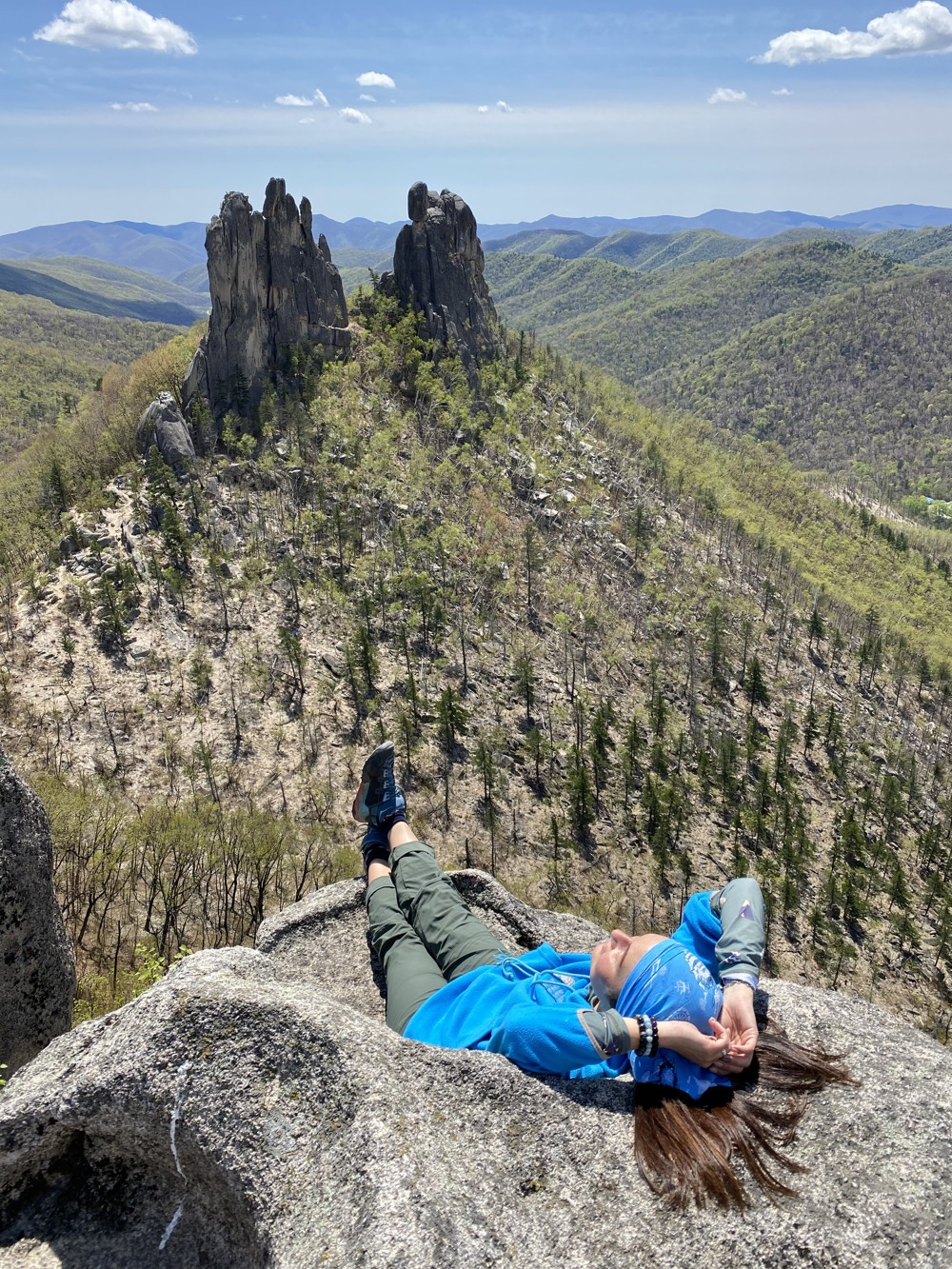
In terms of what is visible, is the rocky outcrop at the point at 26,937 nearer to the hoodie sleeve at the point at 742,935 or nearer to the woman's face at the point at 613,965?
the woman's face at the point at 613,965

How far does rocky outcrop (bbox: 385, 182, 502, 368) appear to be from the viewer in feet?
192

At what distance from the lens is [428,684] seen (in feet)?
120

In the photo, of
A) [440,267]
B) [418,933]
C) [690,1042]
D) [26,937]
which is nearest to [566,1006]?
[690,1042]

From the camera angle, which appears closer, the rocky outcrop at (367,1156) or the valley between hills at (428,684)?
the rocky outcrop at (367,1156)

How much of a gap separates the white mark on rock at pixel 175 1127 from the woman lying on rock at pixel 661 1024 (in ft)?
6.14

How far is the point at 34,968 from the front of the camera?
7.30 m

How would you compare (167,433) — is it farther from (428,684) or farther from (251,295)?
(428,684)

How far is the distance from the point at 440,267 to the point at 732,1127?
63.8 m

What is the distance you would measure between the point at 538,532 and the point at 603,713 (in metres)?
16.5

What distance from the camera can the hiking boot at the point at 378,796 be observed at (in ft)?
28.9

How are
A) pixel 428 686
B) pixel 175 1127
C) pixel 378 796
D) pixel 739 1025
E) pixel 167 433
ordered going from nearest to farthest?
pixel 175 1127 < pixel 739 1025 < pixel 378 796 < pixel 428 686 < pixel 167 433

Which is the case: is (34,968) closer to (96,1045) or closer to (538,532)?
(96,1045)

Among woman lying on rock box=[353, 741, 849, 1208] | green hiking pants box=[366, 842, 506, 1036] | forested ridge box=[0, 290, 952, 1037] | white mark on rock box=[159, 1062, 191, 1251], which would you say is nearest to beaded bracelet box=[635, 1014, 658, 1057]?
woman lying on rock box=[353, 741, 849, 1208]

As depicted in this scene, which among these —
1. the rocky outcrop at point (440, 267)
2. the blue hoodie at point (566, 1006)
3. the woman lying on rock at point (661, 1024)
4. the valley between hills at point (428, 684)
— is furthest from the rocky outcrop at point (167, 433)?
the blue hoodie at point (566, 1006)
